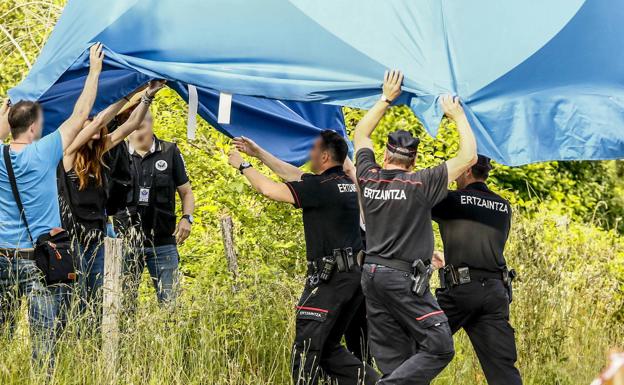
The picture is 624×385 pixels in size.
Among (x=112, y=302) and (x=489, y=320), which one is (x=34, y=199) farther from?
(x=489, y=320)

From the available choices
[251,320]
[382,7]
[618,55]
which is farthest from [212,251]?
[618,55]

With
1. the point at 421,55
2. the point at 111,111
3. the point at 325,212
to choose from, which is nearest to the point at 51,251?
the point at 111,111

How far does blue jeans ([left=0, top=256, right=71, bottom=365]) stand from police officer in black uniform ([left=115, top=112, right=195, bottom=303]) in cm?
137

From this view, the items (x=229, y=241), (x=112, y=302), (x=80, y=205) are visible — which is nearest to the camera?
(x=112, y=302)

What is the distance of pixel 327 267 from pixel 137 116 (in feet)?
5.32

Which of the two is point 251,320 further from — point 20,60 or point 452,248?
point 20,60

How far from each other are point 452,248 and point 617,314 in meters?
3.66

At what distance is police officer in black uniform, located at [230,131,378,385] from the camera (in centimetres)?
707

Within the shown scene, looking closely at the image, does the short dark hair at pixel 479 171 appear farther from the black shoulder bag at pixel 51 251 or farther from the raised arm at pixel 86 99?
the black shoulder bag at pixel 51 251

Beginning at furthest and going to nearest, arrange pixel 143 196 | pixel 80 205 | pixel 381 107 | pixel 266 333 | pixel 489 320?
pixel 143 196 → pixel 266 333 → pixel 80 205 → pixel 489 320 → pixel 381 107

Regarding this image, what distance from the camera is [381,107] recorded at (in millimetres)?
6195

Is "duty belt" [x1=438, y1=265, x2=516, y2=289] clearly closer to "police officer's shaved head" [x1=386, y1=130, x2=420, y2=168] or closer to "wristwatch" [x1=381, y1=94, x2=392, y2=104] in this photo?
"police officer's shaved head" [x1=386, y1=130, x2=420, y2=168]

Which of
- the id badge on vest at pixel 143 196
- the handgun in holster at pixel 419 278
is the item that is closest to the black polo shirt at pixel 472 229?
the handgun in holster at pixel 419 278

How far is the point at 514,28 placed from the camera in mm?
6137
